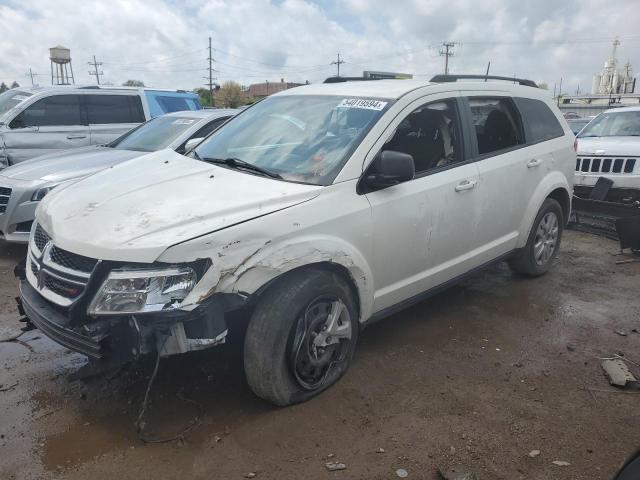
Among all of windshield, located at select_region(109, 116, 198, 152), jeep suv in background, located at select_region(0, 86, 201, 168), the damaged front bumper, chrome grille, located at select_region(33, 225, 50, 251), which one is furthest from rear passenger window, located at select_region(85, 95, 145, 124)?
the damaged front bumper

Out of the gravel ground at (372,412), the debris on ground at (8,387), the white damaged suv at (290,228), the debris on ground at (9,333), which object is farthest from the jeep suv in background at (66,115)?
the debris on ground at (8,387)

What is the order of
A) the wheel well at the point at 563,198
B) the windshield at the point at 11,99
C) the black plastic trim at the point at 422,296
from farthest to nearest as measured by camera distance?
the windshield at the point at 11,99, the wheel well at the point at 563,198, the black plastic trim at the point at 422,296

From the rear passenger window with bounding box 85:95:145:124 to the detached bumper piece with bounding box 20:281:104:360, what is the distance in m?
6.61

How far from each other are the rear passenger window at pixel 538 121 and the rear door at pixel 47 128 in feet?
23.2

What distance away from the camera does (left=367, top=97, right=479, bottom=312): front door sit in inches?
132

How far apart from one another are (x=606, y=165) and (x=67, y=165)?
697 cm

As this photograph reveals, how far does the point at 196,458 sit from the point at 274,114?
2494 mm

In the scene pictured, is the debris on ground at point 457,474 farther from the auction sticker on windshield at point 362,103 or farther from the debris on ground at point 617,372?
the auction sticker on windshield at point 362,103

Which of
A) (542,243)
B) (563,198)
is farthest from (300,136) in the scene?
(563,198)

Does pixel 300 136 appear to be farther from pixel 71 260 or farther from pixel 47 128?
pixel 47 128

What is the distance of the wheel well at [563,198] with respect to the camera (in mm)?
5152

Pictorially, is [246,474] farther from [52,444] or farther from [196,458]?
[52,444]

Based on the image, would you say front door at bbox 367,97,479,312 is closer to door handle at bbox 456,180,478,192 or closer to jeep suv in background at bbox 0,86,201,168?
door handle at bbox 456,180,478,192

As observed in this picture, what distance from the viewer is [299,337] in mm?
2908
